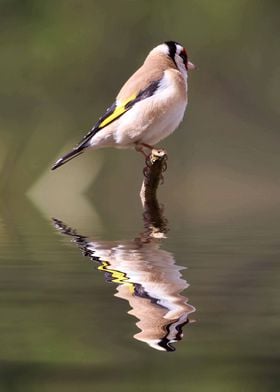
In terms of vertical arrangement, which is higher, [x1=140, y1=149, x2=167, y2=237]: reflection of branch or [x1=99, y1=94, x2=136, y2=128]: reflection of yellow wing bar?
[x1=99, y1=94, x2=136, y2=128]: reflection of yellow wing bar

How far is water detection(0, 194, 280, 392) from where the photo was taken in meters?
2.49

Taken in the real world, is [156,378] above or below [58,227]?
below

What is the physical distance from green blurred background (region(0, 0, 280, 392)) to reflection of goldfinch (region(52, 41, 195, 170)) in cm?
46

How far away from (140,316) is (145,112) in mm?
3435

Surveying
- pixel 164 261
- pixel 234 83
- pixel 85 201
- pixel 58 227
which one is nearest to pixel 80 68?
pixel 234 83

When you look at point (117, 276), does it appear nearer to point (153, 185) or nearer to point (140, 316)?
point (140, 316)

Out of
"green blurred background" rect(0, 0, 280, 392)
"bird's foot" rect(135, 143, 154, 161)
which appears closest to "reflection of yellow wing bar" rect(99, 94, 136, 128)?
"bird's foot" rect(135, 143, 154, 161)

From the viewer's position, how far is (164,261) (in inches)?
176

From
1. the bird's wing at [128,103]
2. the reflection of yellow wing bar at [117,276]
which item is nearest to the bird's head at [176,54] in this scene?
the bird's wing at [128,103]

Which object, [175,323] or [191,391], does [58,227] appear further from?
[191,391]

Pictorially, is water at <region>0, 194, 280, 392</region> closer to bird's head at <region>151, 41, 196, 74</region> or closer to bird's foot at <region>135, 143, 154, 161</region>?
bird's foot at <region>135, 143, 154, 161</region>

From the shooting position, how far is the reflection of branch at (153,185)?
6.57 metres

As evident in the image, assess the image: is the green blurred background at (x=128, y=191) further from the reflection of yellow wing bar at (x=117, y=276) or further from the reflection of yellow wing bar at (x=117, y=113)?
the reflection of yellow wing bar at (x=117, y=113)
